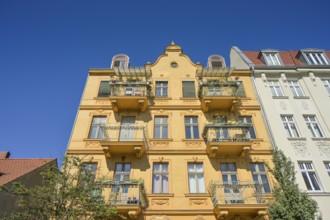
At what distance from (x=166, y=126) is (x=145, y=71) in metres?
5.17

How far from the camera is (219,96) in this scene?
49.5 feet

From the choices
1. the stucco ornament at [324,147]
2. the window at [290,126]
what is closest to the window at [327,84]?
the window at [290,126]

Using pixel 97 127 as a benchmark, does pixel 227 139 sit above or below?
below

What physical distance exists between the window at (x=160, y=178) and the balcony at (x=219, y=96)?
5.03m

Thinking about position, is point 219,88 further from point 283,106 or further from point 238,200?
point 238,200

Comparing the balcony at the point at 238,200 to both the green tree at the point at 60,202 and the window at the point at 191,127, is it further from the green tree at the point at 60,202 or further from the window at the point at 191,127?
the green tree at the point at 60,202

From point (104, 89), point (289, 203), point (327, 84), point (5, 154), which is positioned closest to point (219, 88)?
point (289, 203)

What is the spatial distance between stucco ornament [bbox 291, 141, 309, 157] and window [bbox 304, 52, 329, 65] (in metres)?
8.39

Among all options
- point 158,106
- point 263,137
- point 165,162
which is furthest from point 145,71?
point 263,137

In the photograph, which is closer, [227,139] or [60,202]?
[60,202]

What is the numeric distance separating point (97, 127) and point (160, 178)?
5395 millimetres

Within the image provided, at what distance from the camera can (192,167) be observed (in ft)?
43.5

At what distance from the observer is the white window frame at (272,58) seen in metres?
18.7

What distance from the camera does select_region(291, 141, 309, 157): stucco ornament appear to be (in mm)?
13438
